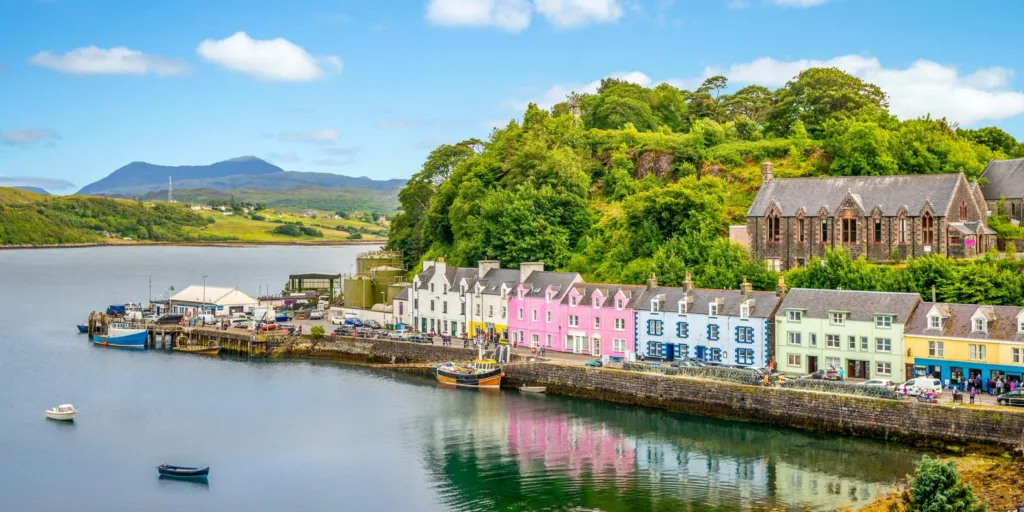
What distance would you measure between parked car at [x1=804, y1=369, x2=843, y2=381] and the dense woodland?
7.66m

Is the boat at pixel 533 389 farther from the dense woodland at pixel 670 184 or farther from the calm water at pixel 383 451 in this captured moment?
the dense woodland at pixel 670 184

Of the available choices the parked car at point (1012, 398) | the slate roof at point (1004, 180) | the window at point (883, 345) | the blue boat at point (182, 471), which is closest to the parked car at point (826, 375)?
the window at point (883, 345)

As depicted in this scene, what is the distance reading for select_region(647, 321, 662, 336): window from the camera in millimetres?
58312

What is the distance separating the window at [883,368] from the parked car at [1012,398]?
670 cm

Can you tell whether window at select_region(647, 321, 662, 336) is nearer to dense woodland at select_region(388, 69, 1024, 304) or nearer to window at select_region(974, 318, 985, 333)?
dense woodland at select_region(388, 69, 1024, 304)

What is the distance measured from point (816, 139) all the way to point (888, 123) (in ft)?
29.3

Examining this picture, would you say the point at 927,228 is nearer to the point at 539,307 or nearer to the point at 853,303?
the point at 853,303

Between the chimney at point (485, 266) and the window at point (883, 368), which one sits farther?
the chimney at point (485, 266)

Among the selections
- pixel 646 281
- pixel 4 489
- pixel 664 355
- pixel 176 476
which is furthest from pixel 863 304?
pixel 4 489

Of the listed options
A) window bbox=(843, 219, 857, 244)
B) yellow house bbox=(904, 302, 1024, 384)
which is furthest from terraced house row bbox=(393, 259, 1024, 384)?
window bbox=(843, 219, 857, 244)

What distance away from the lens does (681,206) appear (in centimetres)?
7062

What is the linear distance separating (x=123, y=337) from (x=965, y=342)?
217 feet

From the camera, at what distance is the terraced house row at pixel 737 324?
46969 mm

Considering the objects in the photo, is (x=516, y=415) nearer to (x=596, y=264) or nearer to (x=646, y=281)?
(x=646, y=281)
